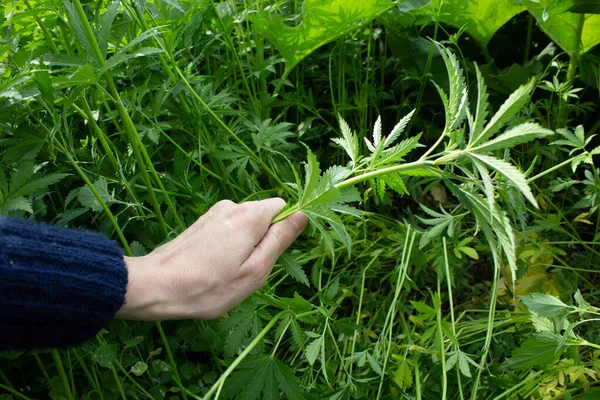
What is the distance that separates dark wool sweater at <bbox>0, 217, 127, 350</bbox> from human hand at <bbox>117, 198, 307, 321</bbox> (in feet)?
0.12

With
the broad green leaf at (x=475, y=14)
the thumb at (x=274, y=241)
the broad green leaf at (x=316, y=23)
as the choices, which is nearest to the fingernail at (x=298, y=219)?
the thumb at (x=274, y=241)

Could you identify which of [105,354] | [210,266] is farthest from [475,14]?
[105,354]

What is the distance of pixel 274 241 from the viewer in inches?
37.0

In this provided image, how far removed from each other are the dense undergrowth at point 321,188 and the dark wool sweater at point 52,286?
0.13m

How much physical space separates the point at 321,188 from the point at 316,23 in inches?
29.6

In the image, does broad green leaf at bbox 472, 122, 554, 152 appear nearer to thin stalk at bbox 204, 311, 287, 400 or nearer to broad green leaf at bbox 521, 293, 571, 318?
broad green leaf at bbox 521, 293, 571, 318

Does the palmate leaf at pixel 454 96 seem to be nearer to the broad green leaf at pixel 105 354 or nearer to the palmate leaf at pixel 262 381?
the palmate leaf at pixel 262 381

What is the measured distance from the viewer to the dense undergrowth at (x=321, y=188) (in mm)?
927

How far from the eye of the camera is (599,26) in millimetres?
1539

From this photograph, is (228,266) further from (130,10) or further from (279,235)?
(130,10)

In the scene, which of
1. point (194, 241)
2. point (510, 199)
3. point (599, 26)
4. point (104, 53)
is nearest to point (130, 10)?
point (104, 53)

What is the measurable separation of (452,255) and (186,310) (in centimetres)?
65

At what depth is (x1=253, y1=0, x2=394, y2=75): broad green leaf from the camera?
57.1 inches

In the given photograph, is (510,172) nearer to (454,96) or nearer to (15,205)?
(454,96)
